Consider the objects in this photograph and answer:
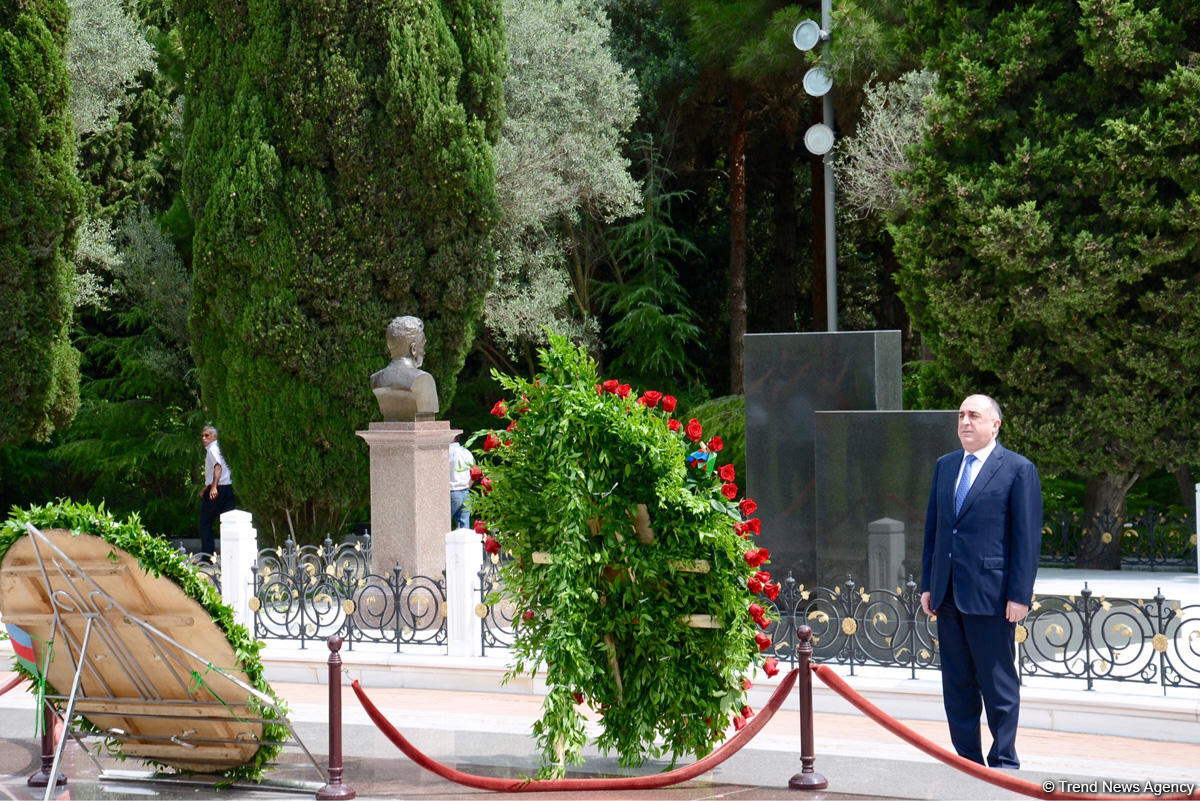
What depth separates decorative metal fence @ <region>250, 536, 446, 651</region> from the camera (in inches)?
376

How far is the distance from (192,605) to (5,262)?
11735mm

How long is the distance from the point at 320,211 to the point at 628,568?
10507 mm

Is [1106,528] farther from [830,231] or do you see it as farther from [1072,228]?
[830,231]

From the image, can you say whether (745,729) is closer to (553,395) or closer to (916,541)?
(553,395)

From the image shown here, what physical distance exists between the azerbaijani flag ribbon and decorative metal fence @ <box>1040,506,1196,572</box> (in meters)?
10.1

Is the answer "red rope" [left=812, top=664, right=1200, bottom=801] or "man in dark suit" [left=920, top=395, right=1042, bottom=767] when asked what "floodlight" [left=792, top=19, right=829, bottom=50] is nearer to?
"man in dark suit" [left=920, top=395, right=1042, bottom=767]

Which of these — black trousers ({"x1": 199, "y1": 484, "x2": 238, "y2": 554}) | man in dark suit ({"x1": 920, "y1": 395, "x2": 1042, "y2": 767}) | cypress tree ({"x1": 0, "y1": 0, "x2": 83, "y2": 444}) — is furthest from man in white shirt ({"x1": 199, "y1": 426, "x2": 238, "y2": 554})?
man in dark suit ({"x1": 920, "y1": 395, "x2": 1042, "y2": 767})

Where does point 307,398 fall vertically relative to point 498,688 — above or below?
above

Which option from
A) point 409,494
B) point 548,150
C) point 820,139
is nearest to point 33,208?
point 548,150

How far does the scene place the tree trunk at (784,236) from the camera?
2348 cm

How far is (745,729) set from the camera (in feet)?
17.7

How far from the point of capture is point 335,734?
5547mm

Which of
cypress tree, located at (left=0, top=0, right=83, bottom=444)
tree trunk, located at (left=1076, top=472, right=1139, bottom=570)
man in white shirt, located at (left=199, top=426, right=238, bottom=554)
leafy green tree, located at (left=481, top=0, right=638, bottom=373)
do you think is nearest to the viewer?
tree trunk, located at (left=1076, top=472, right=1139, bottom=570)

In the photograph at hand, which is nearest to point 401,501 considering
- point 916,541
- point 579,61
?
point 916,541
